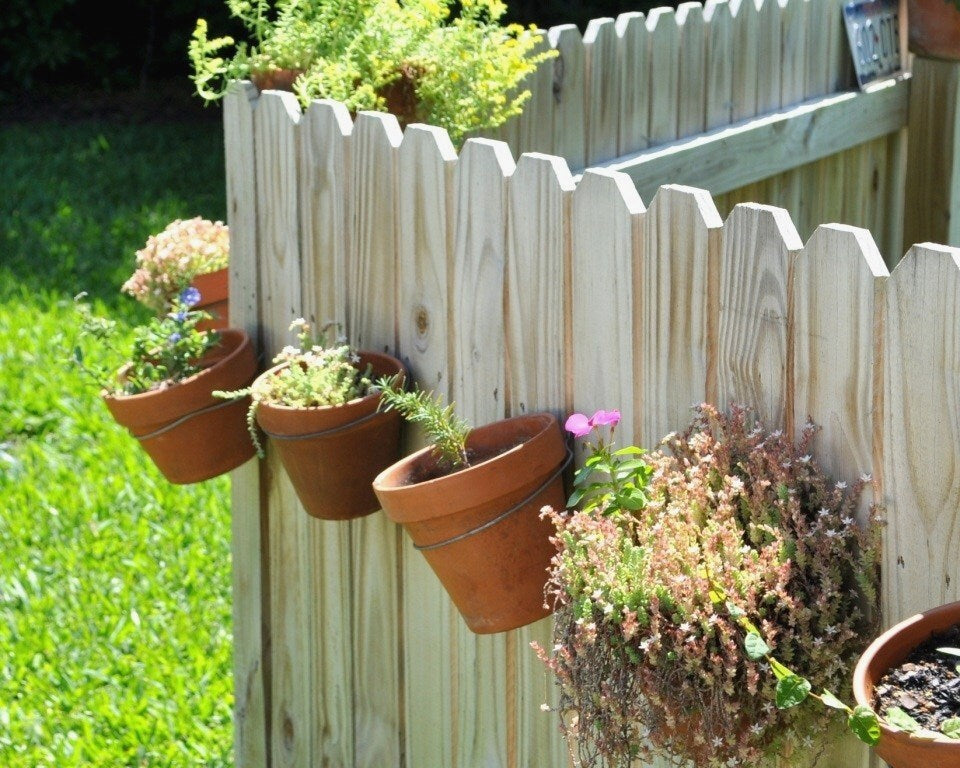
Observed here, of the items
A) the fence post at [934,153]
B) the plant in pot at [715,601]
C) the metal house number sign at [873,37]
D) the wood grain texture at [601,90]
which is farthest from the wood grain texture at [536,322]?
the fence post at [934,153]

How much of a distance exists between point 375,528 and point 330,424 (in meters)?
0.41

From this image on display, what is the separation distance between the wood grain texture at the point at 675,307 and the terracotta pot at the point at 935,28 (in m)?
2.62

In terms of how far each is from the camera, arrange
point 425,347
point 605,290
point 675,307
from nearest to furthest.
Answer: point 675,307 → point 605,290 → point 425,347

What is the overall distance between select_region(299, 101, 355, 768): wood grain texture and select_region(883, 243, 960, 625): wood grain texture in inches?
48.2

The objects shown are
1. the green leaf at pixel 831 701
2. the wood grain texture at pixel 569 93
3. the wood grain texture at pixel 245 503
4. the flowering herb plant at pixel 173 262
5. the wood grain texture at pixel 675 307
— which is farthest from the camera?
the wood grain texture at pixel 569 93

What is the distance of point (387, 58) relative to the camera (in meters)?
2.85

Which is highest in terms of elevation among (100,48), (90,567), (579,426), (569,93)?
(100,48)

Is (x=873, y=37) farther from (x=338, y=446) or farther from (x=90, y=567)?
(x=90, y=567)

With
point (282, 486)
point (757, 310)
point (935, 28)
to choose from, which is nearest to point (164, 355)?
point (282, 486)

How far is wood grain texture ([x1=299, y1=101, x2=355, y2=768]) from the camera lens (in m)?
2.72

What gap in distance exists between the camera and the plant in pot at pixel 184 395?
274cm

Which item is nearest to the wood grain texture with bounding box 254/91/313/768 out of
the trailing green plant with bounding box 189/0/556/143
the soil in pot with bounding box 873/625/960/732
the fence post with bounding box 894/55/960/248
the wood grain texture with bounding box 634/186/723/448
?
the trailing green plant with bounding box 189/0/556/143

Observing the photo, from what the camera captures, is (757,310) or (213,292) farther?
(213,292)

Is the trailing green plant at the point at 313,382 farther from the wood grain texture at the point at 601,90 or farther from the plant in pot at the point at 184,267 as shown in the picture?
the wood grain texture at the point at 601,90
